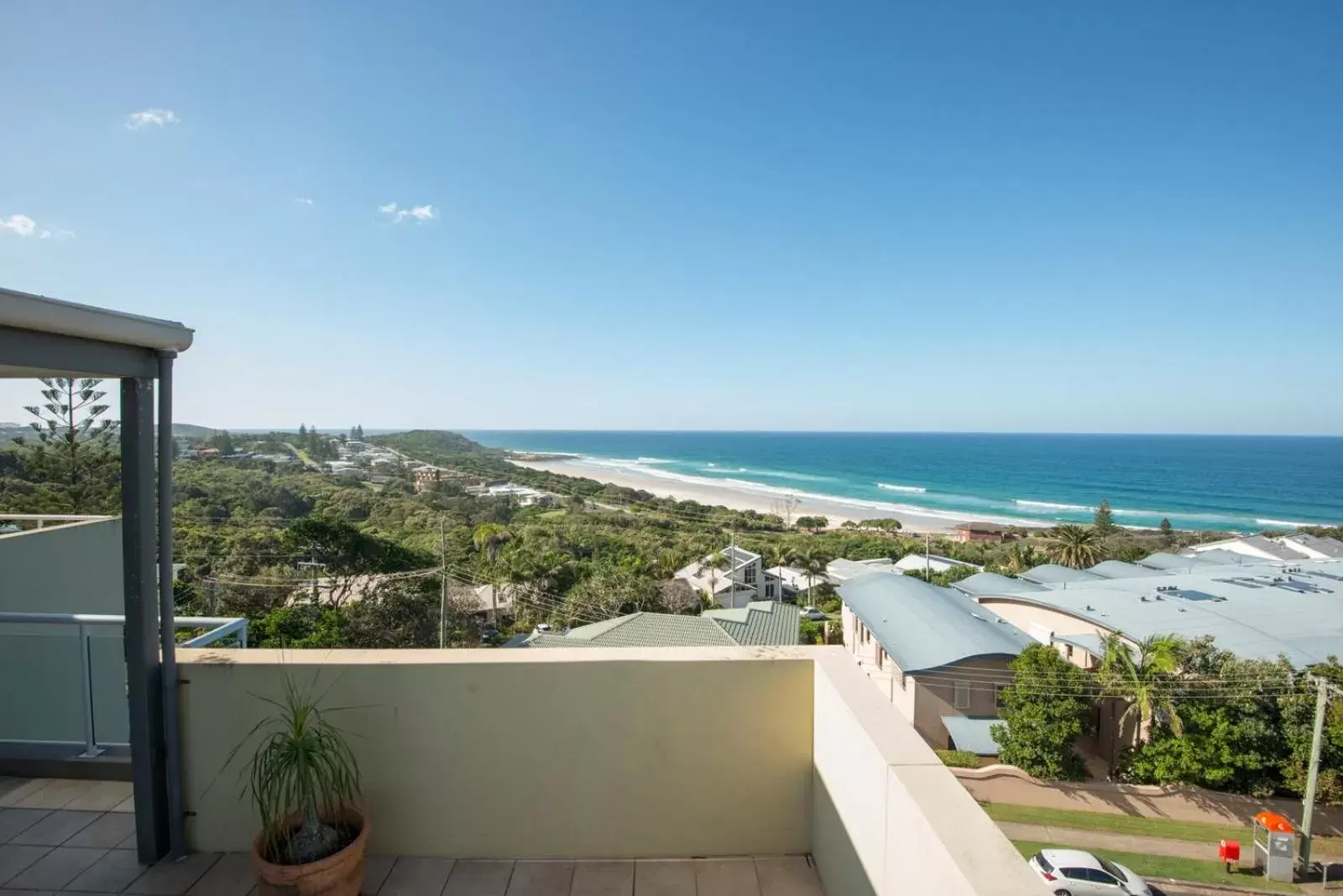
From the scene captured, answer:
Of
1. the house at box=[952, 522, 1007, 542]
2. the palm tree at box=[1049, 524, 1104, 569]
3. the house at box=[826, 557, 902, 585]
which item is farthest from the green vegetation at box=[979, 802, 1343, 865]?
the house at box=[952, 522, 1007, 542]

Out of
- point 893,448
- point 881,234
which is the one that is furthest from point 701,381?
point 893,448

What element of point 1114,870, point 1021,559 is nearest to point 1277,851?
point 1114,870

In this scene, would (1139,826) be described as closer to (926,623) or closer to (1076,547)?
(926,623)

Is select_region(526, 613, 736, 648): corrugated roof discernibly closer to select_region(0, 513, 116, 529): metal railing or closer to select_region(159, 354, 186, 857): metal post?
select_region(0, 513, 116, 529): metal railing

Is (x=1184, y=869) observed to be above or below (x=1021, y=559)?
above

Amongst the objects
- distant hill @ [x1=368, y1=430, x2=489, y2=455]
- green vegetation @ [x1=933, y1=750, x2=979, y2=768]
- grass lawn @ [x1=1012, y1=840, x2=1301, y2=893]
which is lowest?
green vegetation @ [x1=933, y1=750, x2=979, y2=768]

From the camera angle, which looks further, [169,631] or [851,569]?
[851,569]
